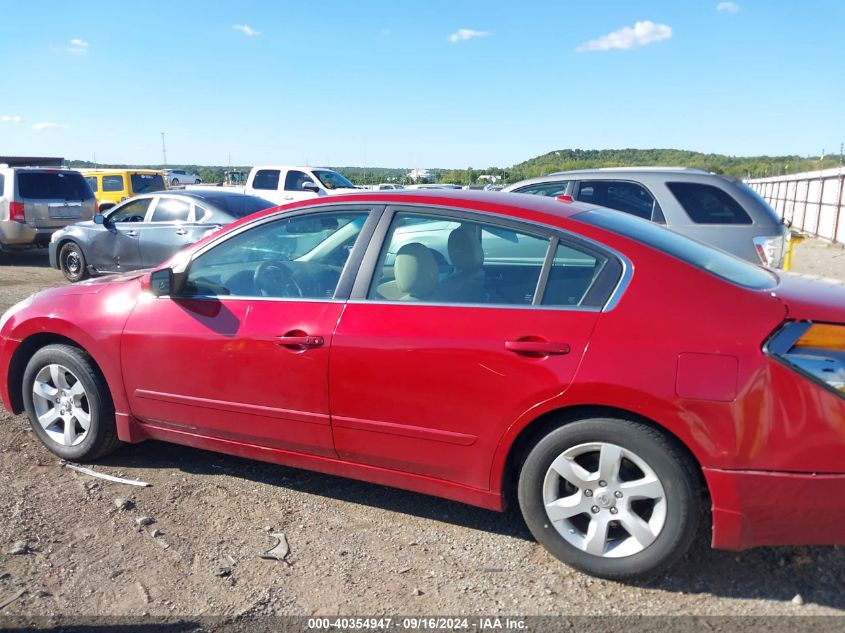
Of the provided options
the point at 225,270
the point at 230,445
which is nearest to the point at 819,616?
the point at 230,445

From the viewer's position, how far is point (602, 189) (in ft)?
24.1

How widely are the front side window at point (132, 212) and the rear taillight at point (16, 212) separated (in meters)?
3.32

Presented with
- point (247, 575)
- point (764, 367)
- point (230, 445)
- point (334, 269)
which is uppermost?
point (334, 269)

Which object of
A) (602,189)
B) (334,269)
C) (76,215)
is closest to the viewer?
(334,269)

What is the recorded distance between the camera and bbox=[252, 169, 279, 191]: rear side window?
1891cm

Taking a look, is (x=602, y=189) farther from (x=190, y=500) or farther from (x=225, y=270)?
(x=190, y=500)

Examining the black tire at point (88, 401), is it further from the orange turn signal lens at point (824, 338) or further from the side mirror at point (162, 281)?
the orange turn signal lens at point (824, 338)

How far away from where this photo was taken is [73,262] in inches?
479

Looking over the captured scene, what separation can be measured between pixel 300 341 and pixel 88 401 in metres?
1.57

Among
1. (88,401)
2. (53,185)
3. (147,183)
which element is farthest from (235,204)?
(147,183)

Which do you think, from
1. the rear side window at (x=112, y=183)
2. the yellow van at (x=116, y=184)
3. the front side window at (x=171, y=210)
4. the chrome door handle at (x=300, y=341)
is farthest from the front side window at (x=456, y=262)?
the rear side window at (x=112, y=183)

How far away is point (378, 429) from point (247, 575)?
0.85 metres

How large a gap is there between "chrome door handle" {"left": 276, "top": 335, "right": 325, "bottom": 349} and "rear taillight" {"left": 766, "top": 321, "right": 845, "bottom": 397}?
1.95 metres

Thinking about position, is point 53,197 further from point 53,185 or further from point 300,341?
point 300,341
